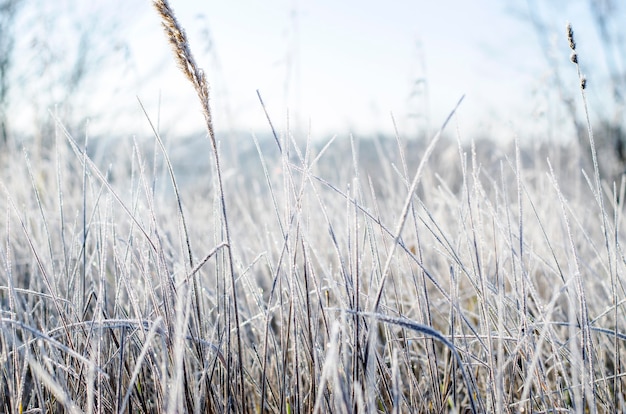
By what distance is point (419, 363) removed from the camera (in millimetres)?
1276

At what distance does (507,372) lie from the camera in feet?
3.36

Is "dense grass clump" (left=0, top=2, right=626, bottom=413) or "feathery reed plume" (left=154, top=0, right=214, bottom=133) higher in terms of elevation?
"feathery reed plume" (left=154, top=0, right=214, bottom=133)

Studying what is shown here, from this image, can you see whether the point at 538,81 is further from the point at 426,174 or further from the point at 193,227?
the point at 193,227

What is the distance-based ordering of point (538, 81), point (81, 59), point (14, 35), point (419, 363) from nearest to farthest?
point (419, 363), point (538, 81), point (14, 35), point (81, 59)

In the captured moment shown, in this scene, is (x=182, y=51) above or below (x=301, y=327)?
above

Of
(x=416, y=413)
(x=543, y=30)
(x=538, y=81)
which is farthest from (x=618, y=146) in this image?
(x=416, y=413)

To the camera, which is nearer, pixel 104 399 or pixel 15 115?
pixel 104 399

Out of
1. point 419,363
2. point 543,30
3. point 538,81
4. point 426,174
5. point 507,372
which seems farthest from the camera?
point 543,30

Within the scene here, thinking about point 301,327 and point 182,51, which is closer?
point 182,51

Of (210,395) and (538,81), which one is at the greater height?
(538,81)

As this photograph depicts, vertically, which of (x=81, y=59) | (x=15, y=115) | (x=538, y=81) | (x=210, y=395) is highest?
(x=81, y=59)

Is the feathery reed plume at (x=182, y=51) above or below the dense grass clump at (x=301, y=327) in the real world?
above

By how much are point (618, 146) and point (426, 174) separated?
172 inches

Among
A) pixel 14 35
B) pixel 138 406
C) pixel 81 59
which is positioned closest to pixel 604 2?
pixel 81 59
